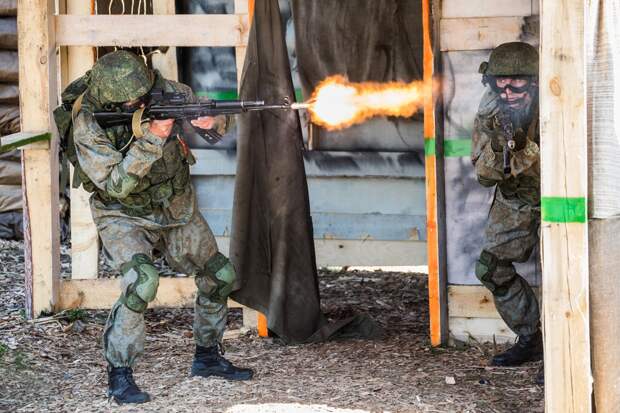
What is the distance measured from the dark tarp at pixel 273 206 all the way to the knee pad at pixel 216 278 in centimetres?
67

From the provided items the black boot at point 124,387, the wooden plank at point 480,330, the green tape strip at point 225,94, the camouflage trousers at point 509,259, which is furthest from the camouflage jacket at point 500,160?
the green tape strip at point 225,94

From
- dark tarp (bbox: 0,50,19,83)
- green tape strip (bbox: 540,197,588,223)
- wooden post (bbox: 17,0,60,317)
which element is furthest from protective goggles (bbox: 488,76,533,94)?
dark tarp (bbox: 0,50,19,83)

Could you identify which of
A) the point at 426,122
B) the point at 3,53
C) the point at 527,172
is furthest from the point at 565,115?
the point at 3,53

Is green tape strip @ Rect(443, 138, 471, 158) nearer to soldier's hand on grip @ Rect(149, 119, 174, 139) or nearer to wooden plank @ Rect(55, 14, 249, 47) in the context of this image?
wooden plank @ Rect(55, 14, 249, 47)

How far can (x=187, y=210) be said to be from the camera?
657 centimetres

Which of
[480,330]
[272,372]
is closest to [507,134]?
[480,330]

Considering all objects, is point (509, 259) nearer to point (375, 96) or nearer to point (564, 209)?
point (564, 209)

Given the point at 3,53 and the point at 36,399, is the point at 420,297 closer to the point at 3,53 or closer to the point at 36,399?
the point at 36,399

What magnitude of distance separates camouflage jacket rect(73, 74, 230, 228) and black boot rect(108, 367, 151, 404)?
2.85 feet

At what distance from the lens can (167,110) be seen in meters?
6.18

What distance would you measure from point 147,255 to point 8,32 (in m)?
4.93

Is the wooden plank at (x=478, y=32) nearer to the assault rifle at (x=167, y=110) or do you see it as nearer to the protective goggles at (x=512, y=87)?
the protective goggles at (x=512, y=87)

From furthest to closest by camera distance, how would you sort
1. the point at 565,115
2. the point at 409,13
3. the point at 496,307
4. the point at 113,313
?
the point at 409,13
the point at 496,307
the point at 113,313
the point at 565,115

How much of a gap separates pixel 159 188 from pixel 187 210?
25 centimetres
